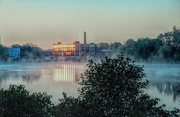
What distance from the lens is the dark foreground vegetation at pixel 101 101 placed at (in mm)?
5492

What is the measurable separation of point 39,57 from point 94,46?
35.7 metres

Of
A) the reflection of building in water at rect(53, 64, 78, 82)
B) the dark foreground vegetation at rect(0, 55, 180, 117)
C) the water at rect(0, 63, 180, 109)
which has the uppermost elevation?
the dark foreground vegetation at rect(0, 55, 180, 117)

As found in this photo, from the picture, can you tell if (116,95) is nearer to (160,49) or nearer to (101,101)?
(101,101)

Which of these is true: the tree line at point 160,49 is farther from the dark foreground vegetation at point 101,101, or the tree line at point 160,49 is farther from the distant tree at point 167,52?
the dark foreground vegetation at point 101,101

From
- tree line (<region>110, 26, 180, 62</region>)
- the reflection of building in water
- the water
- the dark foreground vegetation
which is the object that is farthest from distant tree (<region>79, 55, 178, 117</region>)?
tree line (<region>110, 26, 180, 62</region>)

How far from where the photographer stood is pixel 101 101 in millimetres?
6359

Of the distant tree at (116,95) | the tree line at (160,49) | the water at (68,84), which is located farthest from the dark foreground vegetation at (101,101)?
the tree line at (160,49)

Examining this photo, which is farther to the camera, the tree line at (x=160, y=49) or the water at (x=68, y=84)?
the tree line at (x=160, y=49)

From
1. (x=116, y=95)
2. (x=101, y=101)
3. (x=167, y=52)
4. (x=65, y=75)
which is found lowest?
(x=65, y=75)

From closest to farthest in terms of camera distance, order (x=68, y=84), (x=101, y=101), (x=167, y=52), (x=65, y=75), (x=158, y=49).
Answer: (x=101, y=101) < (x=68, y=84) < (x=65, y=75) < (x=167, y=52) < (x=158, y=49)

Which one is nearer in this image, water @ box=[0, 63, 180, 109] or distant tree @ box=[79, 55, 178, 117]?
distant tree @ box=[79, 55, 178, 117]

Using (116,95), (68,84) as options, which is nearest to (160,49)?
(68,84)

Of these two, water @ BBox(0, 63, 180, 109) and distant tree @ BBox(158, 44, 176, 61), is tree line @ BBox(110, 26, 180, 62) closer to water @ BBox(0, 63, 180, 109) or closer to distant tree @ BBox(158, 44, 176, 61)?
distant tree @ BBox(158, 44, 176, 61)

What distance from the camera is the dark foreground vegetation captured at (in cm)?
549
